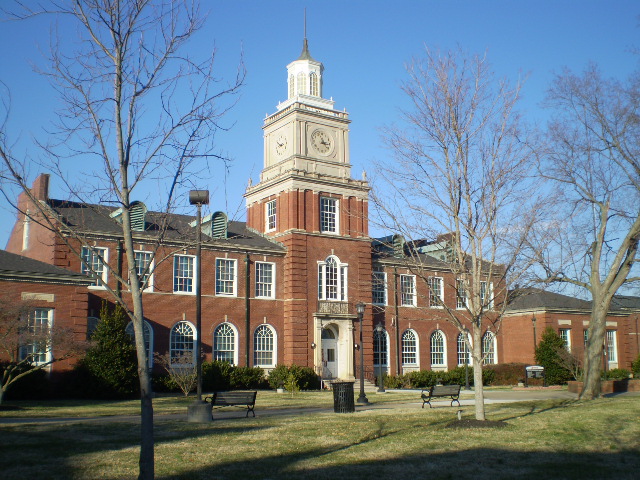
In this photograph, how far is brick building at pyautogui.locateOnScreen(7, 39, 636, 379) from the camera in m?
36.3

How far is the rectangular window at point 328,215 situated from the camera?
140ft

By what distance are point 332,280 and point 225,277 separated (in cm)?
687

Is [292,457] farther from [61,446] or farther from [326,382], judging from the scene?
[326,382]

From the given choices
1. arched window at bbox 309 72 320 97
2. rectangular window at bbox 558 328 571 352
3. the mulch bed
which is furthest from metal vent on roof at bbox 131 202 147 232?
rectangular window at bbox 558 328 571 352

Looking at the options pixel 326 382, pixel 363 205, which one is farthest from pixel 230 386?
pixel 363 205

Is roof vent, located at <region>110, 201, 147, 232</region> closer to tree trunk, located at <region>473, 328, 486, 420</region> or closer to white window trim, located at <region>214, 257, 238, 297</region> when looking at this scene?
white window trim, located at <region>214, 257, 238, 297</region>

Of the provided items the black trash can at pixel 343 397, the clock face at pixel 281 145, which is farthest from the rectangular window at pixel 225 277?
the black trash can at pixel 343 397

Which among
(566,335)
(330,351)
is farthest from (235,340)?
(566,335)

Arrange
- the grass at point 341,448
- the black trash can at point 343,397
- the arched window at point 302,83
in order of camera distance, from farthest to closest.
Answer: the arched window at point 302,83
the black trash can at point 343,397
the grass at point 341,448

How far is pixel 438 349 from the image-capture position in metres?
47.7

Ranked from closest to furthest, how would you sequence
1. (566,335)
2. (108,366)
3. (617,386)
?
(108,366) < (617,386) < (566,335)

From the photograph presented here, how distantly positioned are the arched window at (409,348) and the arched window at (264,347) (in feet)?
32.6

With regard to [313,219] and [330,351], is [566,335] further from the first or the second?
[313,219]

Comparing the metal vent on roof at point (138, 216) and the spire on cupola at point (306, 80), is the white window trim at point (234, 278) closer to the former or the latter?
the metal vent on roof at point (138, 216)
